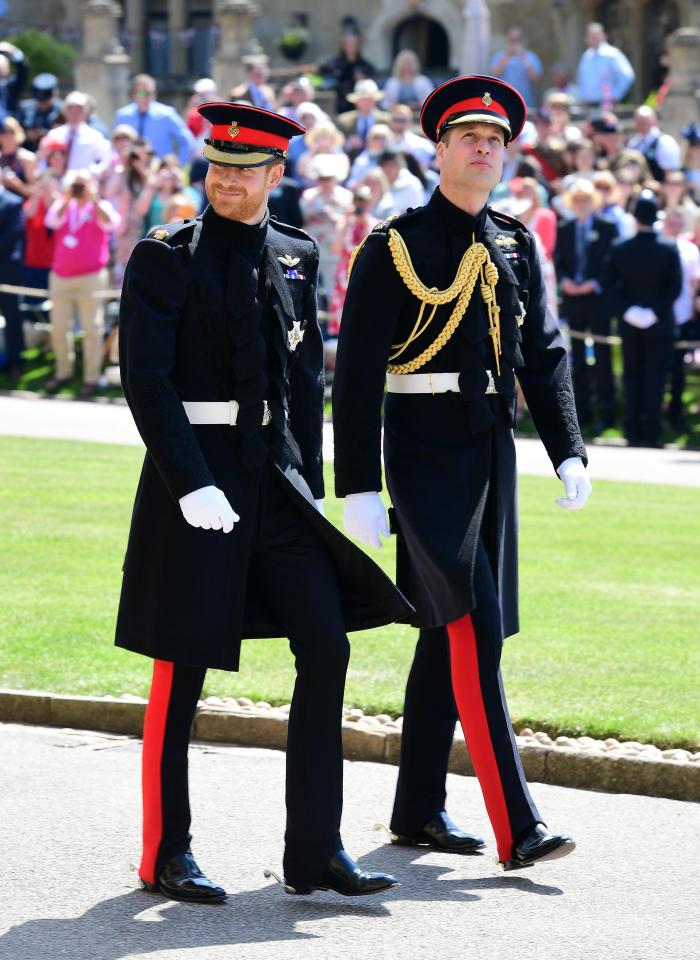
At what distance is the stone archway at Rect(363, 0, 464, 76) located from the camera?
5169 centimetres

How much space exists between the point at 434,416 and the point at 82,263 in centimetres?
1410

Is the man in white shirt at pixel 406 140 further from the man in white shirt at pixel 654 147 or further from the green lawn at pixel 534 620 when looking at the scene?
the green lawn at pixel 534 620

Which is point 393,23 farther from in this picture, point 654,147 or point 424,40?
point 654,147

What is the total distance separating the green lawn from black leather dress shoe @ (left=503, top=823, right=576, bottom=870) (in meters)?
1.42

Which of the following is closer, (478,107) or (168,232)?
(168,232)

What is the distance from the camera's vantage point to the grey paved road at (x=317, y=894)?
5203 millimetres

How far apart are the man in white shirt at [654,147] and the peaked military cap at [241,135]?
15.2 metres

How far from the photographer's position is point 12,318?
2094 cm

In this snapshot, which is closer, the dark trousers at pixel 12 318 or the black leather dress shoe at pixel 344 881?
the black leather dress shoe at pixel 344 881

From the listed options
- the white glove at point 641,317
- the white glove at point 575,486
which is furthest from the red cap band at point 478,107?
the white glove at point 641,317

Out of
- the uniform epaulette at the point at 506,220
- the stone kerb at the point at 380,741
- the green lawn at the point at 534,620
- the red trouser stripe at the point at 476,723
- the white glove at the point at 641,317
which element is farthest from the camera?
the white glove at the point at 641,317

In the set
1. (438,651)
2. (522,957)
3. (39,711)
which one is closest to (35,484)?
(39,711)

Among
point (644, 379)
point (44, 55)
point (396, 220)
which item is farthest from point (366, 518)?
point (44, 55)

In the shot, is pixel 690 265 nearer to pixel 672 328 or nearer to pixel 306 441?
pixel 672 328
